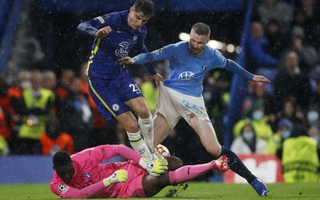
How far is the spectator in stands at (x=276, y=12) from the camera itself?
17688 millimetres

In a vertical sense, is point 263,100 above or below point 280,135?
above

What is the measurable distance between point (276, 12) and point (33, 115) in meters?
5.30

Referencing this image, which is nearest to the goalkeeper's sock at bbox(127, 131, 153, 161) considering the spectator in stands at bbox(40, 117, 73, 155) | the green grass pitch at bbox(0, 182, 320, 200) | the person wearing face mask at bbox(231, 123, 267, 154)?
the green grass pitch at bbox(0, 182, 320, 200)

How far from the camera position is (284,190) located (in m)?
12.6

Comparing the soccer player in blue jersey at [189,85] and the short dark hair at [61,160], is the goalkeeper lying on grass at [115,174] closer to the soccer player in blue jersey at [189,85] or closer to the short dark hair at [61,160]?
the short dark hair at [61,160]

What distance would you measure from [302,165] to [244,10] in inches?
158

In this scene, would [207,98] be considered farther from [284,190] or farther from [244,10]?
[284,190]

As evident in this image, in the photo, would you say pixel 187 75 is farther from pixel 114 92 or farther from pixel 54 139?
pixel 54 139

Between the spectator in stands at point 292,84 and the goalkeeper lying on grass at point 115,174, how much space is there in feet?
19.1

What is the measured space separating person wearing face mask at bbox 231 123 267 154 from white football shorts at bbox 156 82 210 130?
4378 mm

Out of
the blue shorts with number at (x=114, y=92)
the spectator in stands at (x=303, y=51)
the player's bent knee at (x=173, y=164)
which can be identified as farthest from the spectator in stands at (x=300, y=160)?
the blue shorts with number at (x=114, y=92)

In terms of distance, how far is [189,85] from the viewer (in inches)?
469

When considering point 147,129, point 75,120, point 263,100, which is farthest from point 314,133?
point 147,129

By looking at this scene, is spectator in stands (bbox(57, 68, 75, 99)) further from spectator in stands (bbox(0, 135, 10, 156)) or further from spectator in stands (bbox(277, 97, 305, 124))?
spectator in stands (bbox(277, 97, 305, 124))
